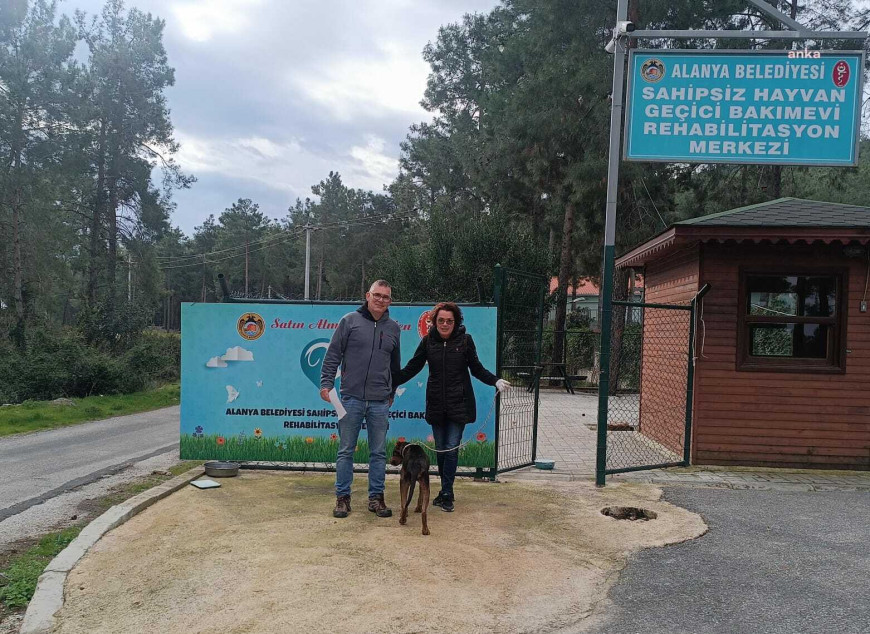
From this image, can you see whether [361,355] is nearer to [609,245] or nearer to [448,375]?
[448,375]

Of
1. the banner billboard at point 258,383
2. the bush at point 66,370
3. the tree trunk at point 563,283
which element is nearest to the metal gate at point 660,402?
the banner billboard at point 258,383

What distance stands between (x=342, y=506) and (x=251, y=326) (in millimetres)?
2416

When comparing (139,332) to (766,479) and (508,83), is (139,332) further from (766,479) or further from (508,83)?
(766,479)

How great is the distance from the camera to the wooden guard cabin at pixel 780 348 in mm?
7867

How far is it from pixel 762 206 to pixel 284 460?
717 cm

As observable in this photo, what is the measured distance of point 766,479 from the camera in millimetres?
7297

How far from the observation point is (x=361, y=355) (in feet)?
17.7

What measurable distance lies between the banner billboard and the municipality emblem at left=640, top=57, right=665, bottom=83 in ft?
12.6

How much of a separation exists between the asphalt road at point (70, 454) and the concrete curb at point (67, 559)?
1.24m

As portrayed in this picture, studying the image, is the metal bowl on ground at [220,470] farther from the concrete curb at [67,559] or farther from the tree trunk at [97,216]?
the tree trunk at [97,216]

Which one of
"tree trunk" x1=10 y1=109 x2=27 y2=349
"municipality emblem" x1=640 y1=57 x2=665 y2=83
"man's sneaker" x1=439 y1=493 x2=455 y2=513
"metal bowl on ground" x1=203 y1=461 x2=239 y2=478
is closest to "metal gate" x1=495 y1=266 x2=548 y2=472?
"man's sneaker" x1=439 y1=493 x2=455 y2=513

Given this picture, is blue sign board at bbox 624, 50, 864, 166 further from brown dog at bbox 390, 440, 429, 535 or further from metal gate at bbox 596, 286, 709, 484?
brown dog at bbox 390, 440, 429, 535

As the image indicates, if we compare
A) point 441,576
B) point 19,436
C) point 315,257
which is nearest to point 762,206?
point 441,576

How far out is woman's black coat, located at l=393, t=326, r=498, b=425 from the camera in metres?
5.58
